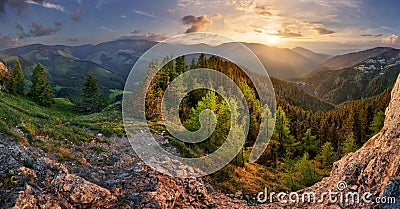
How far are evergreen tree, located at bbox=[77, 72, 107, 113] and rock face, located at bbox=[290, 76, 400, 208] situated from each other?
5490 cm

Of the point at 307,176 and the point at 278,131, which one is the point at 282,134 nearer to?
the point at 278,131

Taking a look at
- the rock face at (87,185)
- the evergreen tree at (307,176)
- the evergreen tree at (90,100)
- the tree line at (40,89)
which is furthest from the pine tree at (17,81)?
the evergreen tree at (307,176)

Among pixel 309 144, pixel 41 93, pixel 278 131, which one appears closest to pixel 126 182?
pixel 278 131

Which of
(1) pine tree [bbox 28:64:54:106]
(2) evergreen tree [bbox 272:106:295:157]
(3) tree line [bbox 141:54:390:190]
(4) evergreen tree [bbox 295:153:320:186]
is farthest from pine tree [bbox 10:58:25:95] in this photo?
(4) evergreen tree [bbox 295:153:320:186]

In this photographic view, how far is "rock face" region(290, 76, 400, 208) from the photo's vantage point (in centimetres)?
1544

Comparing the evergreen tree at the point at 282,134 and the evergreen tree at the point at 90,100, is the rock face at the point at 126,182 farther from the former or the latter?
the evergreen tree at the point at 90,100

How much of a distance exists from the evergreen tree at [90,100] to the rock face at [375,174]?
5490 cm

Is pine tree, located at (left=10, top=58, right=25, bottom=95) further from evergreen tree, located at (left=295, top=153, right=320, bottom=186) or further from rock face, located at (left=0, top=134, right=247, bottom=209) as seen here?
evergreen tree, located at (left=295, top=153, right=320, bottom=186)

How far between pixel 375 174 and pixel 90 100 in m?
60.5

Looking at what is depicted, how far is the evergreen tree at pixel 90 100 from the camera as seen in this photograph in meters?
64.1

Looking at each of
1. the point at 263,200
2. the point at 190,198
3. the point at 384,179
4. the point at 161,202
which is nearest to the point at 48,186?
the point at 161,202

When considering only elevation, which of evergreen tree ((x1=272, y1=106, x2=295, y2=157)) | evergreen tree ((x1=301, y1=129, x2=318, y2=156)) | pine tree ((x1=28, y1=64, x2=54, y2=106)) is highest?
pine tree ((x1=28, y1=64, x2=54, y2=106))

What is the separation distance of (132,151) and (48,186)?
10058mm

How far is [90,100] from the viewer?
64.8m
